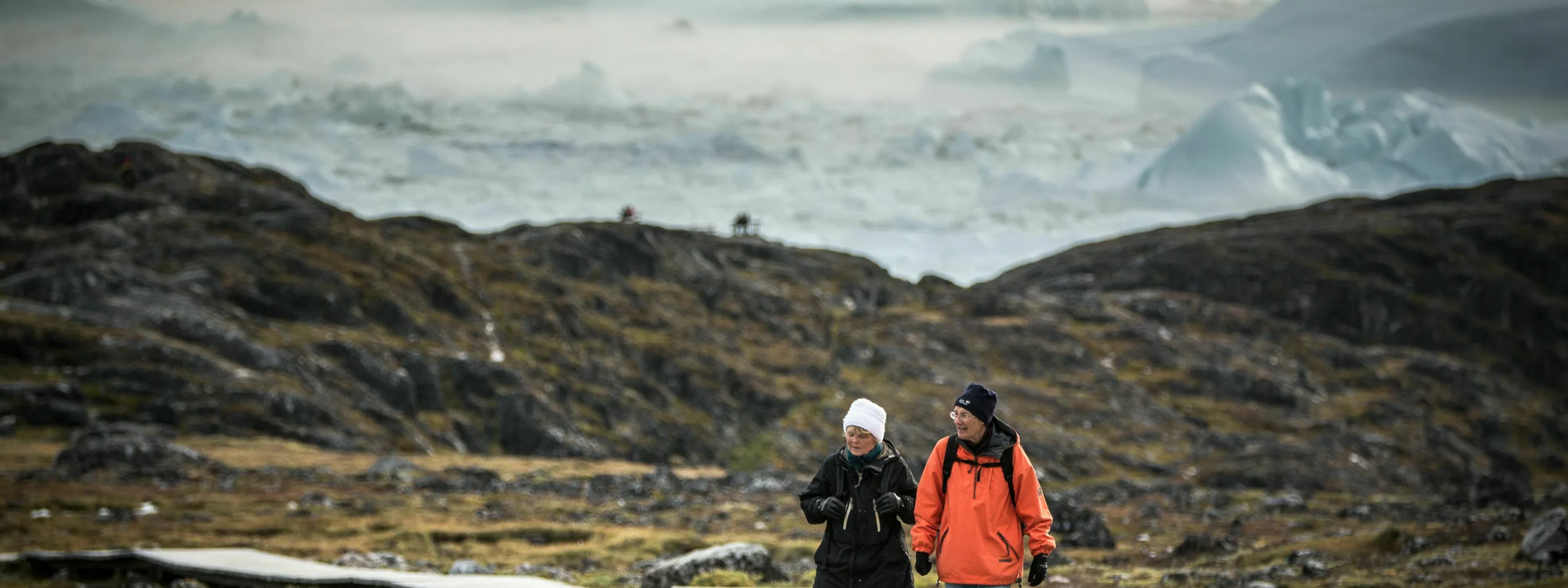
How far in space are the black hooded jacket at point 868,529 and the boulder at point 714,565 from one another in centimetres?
1258

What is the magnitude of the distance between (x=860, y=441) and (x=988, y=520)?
6.00 ft

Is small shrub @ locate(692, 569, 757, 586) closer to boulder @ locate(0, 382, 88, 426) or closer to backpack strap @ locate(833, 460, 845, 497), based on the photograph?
backpack strap @ locate(833, 460, 845, 497)

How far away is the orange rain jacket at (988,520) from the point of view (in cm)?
1345

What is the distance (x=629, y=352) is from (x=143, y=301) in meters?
59.0

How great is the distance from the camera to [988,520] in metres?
13.5

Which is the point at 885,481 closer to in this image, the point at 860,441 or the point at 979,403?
the point at 860,441

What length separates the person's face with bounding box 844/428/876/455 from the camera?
1428cm

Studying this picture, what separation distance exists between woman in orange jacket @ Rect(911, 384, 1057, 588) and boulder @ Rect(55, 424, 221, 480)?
191ft

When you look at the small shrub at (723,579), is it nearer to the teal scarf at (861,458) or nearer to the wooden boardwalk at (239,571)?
the wooden boardwalk at (239,571)

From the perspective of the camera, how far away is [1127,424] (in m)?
169

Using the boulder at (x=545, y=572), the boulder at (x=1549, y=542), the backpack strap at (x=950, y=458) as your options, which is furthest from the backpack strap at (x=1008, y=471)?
the boulder at (x=1549, y=542)

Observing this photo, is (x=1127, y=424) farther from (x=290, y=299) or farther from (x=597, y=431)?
(x=290, y=299)

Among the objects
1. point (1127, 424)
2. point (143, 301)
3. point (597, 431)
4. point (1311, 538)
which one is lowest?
point (1127, 424)

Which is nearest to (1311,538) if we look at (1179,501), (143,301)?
(1179,501)
